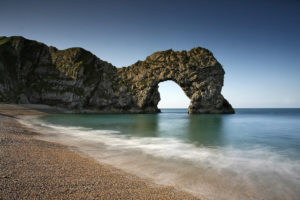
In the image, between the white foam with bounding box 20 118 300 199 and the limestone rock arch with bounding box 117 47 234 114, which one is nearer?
the white foam with bounding box 20 118 300 199

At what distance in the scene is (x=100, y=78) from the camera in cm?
7394

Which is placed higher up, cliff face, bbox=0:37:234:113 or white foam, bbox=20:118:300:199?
cliff face, bbox=0:37:234:113

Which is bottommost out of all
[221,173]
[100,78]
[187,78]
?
[221,173]

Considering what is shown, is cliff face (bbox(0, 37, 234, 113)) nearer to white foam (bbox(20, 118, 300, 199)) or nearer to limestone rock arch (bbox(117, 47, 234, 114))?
limestone rock arch (bbox(117, 47, 234, 114))

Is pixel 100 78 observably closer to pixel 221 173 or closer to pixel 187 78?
pixel 187 78

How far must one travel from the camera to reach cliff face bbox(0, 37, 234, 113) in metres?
65.5

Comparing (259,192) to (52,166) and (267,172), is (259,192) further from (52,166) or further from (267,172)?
(52,166)

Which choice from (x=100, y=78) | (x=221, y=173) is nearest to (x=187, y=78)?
(x=100, y=78)

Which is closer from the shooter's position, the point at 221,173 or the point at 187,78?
the point at 221,173

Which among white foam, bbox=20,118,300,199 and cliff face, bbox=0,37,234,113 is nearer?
white foam, bbox=20,118,300,199

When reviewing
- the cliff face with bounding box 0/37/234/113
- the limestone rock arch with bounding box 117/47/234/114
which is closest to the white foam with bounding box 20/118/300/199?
the limestone rock arch with bounding box 117/47/234/114

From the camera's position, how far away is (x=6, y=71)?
62156 mm

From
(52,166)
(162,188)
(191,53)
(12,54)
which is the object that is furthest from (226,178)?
(12,54)

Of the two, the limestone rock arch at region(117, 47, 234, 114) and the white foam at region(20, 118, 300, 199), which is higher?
the limestone rock arch at region(117, 47, 234, 114)
